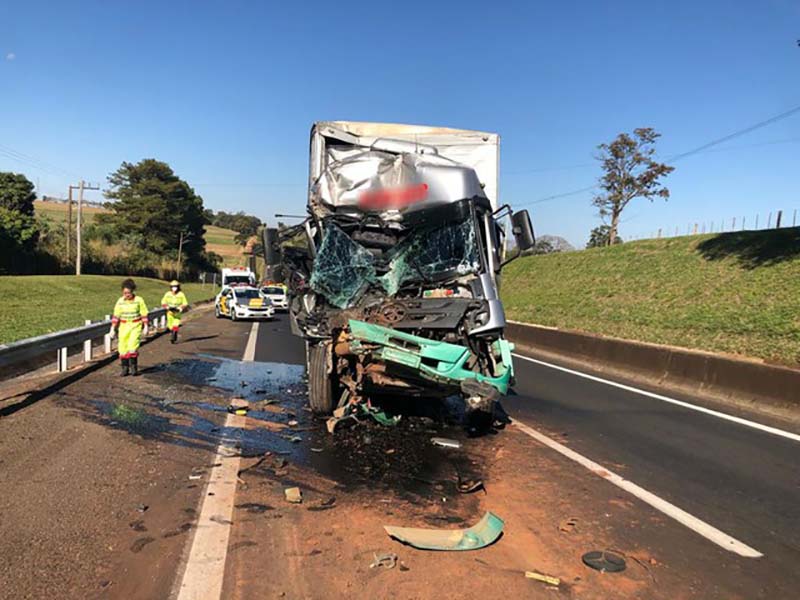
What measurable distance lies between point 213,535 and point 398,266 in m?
3.85

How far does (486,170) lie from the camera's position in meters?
8.95

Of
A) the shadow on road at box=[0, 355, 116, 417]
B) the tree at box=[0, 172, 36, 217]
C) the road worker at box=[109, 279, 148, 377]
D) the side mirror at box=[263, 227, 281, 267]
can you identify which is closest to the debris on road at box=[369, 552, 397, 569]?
the side mirror at box=[263, 227, 281, 267]

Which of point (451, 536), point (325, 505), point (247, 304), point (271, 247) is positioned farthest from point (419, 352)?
point (247, 304)

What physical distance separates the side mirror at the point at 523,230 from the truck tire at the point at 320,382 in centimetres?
262

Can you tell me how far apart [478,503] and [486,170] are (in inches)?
215

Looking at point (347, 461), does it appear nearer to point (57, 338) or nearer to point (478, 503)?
point (478, 503)

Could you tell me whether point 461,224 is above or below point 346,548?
above

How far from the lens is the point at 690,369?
11719 mm

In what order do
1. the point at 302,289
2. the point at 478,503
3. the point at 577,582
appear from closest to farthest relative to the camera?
the point at 577,582
the point at 478,503
the point at 302,289

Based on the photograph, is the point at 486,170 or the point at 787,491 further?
the point at 486,170

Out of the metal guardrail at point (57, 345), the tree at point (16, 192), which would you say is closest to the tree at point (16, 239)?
the tree at point (16, 192)

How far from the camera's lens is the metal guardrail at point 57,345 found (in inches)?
307

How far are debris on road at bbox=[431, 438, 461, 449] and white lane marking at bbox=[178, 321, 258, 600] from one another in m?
2.07

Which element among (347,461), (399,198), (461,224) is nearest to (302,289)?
(399,198)
